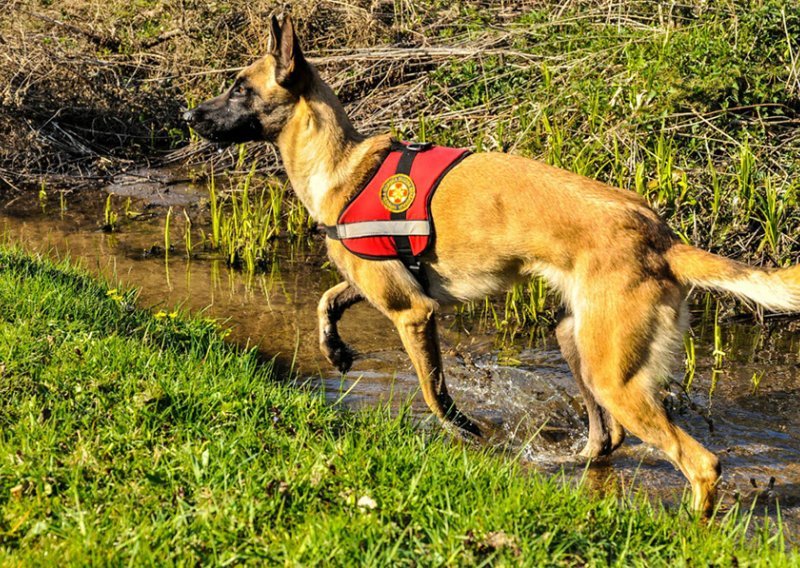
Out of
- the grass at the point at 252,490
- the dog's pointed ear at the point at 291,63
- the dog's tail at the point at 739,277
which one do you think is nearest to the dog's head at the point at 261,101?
the dog's pointed ear at the point at 291,63

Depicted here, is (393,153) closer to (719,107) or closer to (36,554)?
(36,554)

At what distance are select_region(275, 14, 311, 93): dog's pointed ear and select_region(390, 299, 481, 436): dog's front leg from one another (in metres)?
1.24

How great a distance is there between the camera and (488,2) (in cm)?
1109

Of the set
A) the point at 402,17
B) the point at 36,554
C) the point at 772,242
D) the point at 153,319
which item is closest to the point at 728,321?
the point at 772,242

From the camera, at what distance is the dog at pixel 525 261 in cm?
396

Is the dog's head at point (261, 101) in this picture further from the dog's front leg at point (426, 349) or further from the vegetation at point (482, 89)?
the vegetation at point (482, 89)

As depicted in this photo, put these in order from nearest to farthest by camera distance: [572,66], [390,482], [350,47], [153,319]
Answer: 1. [390,482]
2. [153,319]
3. [572,66]
4. [350,47]

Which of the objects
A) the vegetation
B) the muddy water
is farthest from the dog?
the vegetation

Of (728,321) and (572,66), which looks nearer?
(728,321)

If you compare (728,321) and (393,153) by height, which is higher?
(393,153)

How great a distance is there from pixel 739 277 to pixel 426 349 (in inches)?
57.4

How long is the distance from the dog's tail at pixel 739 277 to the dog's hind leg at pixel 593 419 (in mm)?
737

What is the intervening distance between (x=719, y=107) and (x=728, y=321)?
5.67ft

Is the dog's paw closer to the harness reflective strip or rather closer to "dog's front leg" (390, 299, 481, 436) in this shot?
"dog's front leg" (390, 299, 481, 436)
